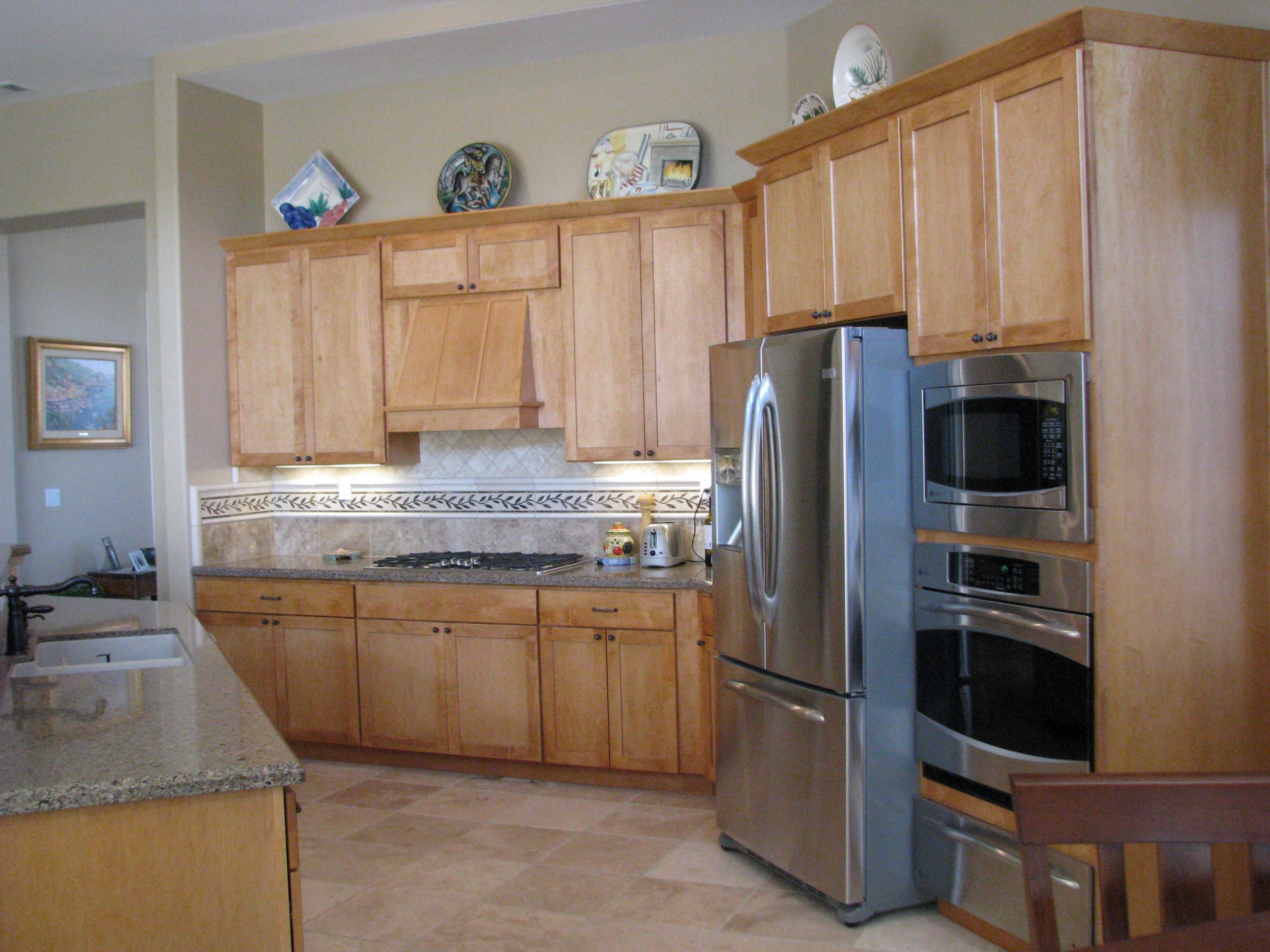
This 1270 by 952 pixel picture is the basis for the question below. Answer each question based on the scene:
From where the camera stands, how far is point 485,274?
4453 mm

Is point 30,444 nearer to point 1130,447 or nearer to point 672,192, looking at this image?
point 672,192

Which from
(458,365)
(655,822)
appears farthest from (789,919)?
(458,365)

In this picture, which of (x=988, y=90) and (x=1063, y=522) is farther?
(x=988, y=90)

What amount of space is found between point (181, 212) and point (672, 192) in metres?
2.19

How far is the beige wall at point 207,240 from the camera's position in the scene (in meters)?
4.67

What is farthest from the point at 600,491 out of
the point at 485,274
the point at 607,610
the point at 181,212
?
the point at 181,212

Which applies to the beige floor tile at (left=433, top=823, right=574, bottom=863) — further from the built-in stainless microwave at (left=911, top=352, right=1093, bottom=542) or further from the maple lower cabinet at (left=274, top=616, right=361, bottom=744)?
the built-in stainless microwave at (left=911, top=352, right=1093, bottom=542)

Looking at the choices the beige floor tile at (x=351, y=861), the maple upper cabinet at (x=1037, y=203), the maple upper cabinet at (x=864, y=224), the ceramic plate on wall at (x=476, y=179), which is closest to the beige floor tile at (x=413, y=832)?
the beige floor tile at (x=351, y=861)

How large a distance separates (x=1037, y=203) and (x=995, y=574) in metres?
0.93

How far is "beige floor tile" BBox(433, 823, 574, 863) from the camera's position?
3.45 metres

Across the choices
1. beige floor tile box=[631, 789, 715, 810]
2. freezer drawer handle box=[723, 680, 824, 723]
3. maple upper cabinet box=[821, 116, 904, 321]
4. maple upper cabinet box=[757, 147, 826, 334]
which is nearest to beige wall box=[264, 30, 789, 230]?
maple upper cabinet box=[757, 147, 826, 334]

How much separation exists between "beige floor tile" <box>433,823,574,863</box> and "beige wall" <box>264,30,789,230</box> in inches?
101

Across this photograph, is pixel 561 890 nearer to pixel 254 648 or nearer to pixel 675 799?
pixel 675 799

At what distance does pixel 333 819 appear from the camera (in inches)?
150
